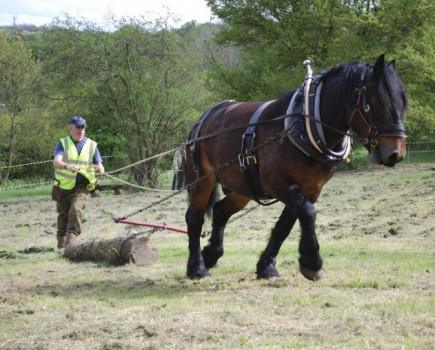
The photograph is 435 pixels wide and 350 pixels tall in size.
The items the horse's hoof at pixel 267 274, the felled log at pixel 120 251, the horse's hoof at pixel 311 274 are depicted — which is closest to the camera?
the horse's hoof at pixel 311 274

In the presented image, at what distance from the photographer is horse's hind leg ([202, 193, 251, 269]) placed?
7750 mm

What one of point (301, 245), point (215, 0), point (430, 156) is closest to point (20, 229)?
point (301, 245)

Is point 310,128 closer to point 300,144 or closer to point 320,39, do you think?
point 300,144

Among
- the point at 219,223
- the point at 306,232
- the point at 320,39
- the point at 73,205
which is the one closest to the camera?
the point at 306,232

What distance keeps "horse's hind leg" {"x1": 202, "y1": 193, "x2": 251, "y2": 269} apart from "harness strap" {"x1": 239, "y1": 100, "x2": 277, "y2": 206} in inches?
34.7

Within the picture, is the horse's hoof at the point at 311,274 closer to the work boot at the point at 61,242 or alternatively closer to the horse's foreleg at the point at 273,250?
the horse's foreleg at the point at 273,250

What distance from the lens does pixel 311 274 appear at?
6355 mm

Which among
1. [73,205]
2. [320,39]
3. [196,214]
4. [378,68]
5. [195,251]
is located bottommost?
[195,251]

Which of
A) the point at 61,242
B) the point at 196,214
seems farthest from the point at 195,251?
the point at 61,242

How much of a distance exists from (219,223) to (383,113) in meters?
2.72

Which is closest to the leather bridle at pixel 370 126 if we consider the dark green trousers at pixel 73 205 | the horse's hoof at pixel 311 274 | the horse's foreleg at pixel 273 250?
the horse's hoof at pixel 311 274

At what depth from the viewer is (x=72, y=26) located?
22.9 meters

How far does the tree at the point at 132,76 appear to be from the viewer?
2281 cm

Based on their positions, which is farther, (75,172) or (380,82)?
(75,172)
